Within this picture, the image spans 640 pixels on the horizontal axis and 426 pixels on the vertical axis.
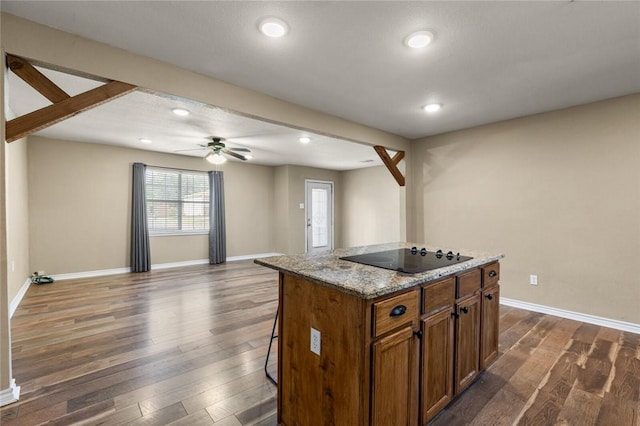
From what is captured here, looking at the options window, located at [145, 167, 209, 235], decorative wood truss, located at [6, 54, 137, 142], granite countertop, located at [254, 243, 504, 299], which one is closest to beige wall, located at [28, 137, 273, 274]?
window, located at [145, 167, 209, 235]

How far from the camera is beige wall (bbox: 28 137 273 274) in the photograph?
192 inches

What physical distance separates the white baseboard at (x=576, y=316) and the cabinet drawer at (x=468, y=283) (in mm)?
2279

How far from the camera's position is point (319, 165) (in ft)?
24.7

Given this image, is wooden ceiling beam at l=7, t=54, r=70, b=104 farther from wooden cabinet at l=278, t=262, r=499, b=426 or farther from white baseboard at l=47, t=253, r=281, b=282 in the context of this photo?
white baseboard at l=47, t=253, r=281, b=282

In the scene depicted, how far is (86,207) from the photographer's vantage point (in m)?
5.26

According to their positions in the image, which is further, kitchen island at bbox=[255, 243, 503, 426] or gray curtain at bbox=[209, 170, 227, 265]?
gray curtain at bbox=[209, 170, 227, 265]

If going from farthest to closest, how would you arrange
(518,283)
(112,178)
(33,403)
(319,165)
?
(319,165) → (112,178) → (518,283) → (33,403)

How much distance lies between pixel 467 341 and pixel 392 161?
330 cm

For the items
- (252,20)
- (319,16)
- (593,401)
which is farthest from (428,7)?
(593,401)

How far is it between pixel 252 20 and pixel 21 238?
480 cm

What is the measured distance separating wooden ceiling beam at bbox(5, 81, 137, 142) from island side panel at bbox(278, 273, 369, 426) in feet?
6.44

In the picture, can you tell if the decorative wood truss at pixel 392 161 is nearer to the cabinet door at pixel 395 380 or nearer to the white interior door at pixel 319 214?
the white interior door at pixel 319 214

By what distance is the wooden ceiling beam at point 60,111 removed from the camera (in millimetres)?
1925

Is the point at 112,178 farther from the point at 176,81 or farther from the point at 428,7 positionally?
the point at 428,7
